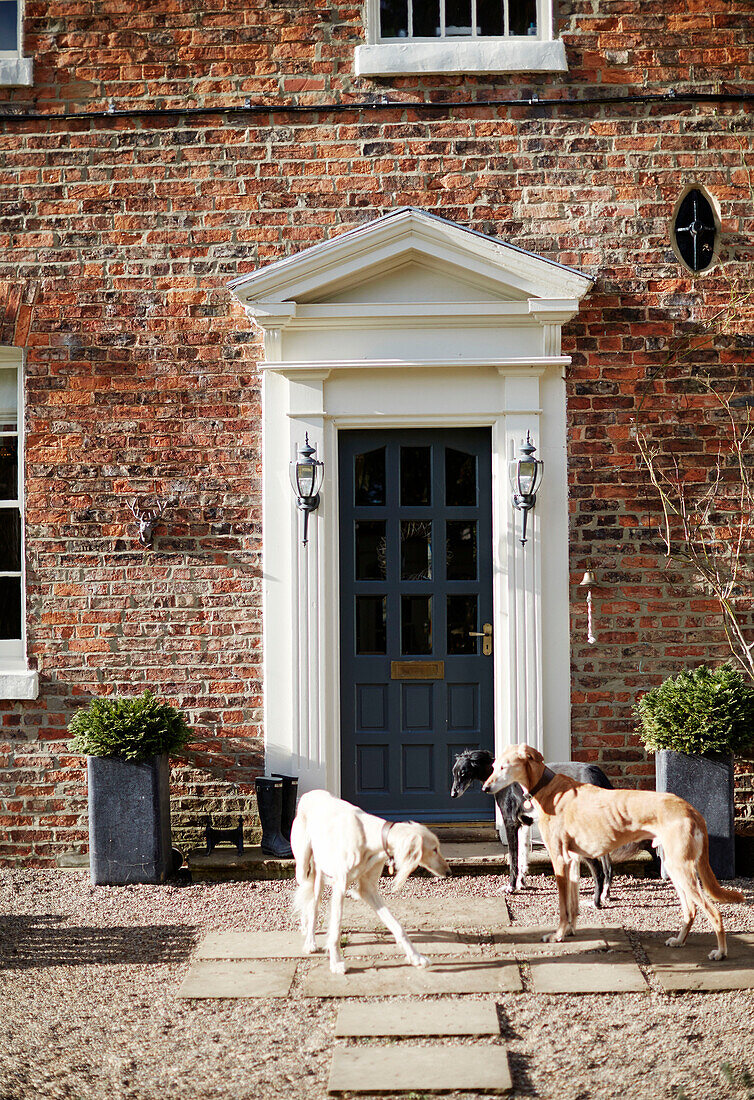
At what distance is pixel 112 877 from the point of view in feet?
20.7

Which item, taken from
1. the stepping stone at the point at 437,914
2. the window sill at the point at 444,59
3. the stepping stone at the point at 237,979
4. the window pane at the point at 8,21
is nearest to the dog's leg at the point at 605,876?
A: the stepping stone at the point at 437,914

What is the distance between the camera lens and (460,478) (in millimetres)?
6910

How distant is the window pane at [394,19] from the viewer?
22.7ft

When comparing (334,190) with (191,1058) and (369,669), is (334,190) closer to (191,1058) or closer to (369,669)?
(369,669)

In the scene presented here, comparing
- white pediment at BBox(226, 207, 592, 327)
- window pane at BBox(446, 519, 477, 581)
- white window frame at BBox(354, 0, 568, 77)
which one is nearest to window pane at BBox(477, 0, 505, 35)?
white window frame at BBox(354, 0, 568, 77)

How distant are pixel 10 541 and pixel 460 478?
2.89 meters

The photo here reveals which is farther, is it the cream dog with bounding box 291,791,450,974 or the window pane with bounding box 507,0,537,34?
the window pane with bounding box 507,0,537,34

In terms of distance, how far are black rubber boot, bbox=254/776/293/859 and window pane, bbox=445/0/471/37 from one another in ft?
15.6

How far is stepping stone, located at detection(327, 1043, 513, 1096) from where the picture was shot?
145 inches

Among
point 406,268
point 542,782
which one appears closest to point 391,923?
point 542,782

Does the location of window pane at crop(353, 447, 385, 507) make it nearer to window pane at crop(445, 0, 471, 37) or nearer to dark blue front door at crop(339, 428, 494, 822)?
dark blue front door at crop(339, 428, 494, 822)

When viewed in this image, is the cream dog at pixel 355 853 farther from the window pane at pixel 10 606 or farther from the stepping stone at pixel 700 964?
the window pane at pixel 10 606

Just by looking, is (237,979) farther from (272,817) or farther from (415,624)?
(415,624)

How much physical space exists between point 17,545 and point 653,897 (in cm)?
437
